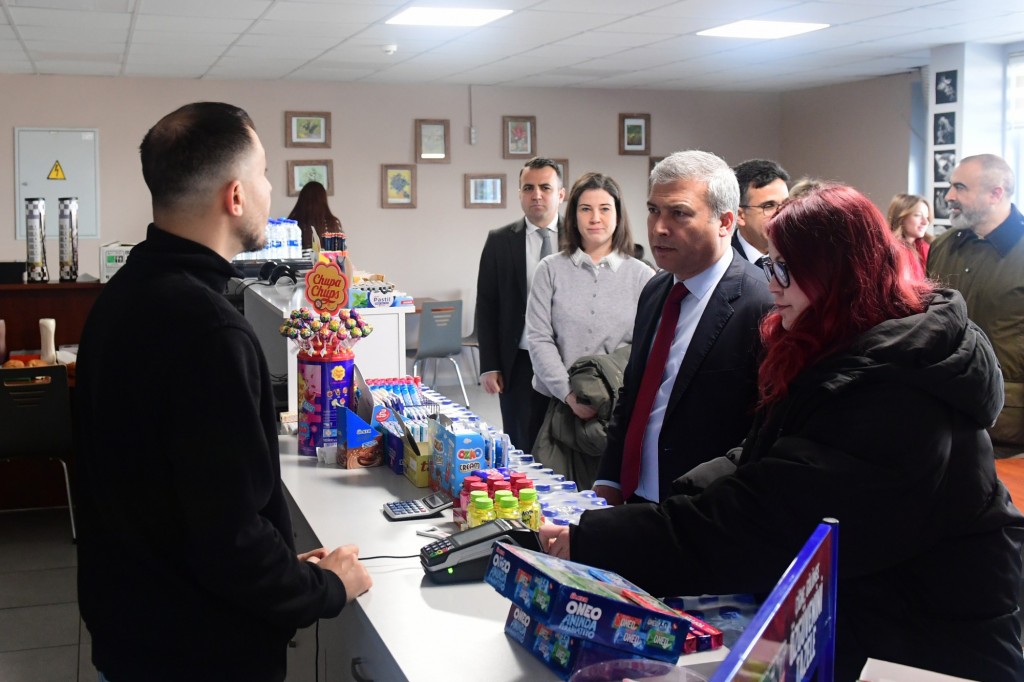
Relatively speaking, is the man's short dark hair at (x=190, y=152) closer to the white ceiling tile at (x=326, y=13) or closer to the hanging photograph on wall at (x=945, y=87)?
the white ceiling tile at (x=326, y=13)

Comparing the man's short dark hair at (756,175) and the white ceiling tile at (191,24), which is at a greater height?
the white ceiling tile at (191,24)

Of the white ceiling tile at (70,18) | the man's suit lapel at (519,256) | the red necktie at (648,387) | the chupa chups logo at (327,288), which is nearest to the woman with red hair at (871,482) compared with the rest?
the red necktie at (648,387)

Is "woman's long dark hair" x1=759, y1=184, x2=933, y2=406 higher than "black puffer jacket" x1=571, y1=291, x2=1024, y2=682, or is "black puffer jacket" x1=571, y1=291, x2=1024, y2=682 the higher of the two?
"woman's long dark hair" x1=759, y1=184, x2=933, y2=406

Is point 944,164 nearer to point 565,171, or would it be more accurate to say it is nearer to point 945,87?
point 945,87

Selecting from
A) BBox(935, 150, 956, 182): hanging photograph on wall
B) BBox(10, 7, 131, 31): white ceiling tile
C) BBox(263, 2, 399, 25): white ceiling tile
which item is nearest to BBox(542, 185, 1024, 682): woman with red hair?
BBox(263, 2, 399, 25): white ceiling tile

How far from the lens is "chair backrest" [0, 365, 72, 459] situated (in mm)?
4703

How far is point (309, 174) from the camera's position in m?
9.59

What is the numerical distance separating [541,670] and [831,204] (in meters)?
0.90

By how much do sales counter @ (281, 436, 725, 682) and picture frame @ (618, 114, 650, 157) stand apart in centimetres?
834

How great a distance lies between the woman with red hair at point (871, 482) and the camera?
1.57 meters

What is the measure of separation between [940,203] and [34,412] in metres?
→ 6.89

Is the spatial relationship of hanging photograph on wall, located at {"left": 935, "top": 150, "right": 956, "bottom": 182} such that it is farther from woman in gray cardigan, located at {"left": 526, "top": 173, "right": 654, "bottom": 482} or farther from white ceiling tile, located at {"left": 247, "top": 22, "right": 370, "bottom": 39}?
woman in gray cardigan, located at {"left": 526, "top": 173, "right": 654, "bottom": 482}

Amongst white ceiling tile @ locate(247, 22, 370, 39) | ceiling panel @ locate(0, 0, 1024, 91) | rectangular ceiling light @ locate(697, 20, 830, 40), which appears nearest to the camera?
ceiling panel @ locate(0, 0, 1024, 91)

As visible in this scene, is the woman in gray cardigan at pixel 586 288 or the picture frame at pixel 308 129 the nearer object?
the woman in gray cardigan at pixel 586 288
